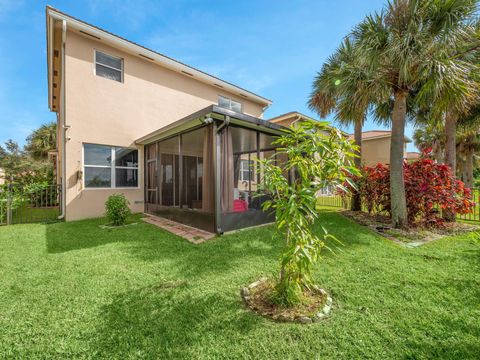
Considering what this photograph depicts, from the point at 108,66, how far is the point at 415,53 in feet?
35.8

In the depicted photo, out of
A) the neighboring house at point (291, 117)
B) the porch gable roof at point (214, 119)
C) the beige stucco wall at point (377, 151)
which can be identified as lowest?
the porch gable roof at point (214, 119)

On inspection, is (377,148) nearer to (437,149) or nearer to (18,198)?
(437,149)

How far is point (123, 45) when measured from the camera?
923 cm

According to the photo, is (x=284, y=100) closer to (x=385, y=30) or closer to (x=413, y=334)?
(x=385, y=30)

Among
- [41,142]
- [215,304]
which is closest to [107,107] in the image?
[215,304]

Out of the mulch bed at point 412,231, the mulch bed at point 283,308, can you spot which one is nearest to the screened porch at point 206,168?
the mulch bed at point 283,308

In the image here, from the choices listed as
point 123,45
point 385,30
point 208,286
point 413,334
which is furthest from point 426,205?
point 123,45

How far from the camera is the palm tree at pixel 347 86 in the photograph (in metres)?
6.54

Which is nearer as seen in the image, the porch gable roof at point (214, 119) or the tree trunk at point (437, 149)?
the porch gable roof at point (214, 119)

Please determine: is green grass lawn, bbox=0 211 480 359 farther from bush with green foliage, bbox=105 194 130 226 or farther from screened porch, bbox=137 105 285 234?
bush with green foliage, bbox=105 194 130 226

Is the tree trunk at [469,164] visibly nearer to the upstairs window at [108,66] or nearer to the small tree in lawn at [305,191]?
the small tree in lawn at [305,191]

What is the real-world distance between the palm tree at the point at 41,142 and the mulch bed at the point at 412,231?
85.8 ft

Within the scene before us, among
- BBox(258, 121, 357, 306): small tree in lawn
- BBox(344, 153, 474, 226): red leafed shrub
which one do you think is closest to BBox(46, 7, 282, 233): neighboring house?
BBox(258, 121, 357, 306): small tree in lawn

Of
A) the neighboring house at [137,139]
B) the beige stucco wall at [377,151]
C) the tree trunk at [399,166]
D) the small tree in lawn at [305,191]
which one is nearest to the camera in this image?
the small tree in lawn at [305,191]
